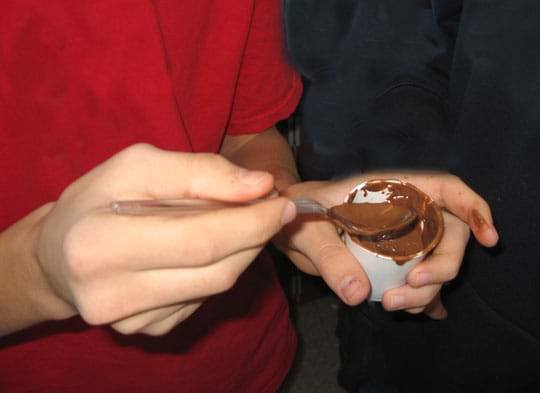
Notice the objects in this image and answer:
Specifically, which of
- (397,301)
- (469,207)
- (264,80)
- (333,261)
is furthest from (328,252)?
(264,80)

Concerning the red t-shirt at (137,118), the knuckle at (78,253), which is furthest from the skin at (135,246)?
the red t-shirt at (137,118)

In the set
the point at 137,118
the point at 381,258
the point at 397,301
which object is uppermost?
the point at 137,118

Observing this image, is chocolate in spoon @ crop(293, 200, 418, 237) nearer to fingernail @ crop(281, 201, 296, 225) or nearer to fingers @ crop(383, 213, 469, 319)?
fingers @ crop(383, 213, 469, 319)

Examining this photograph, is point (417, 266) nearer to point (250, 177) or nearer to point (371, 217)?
point (371, 217)

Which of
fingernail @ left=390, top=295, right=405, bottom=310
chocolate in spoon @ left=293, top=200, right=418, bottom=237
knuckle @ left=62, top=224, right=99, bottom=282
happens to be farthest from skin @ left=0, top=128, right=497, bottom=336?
fingernail @ left=390, top=295, right=405, bottom=310

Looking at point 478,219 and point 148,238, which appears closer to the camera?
point 148,238

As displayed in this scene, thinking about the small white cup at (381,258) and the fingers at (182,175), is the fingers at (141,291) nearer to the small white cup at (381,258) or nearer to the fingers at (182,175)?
the fingers at (182,175)
